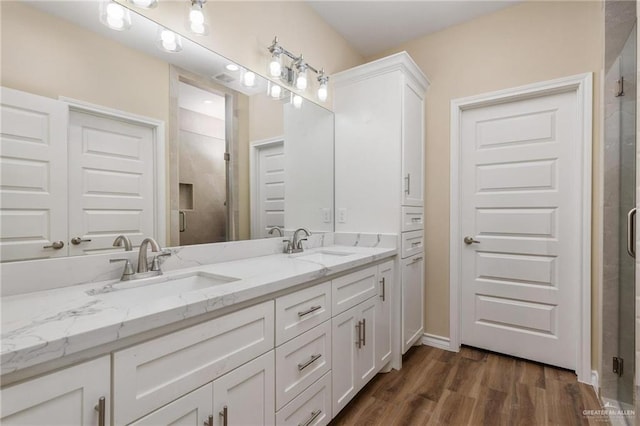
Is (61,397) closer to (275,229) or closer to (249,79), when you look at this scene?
(275,229)

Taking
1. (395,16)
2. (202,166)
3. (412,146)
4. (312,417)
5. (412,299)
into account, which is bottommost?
(312,417)

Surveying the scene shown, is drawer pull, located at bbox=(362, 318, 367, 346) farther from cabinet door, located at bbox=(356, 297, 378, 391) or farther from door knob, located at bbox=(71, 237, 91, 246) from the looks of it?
door knob, located at bbox=(71, 237, 91, 246)

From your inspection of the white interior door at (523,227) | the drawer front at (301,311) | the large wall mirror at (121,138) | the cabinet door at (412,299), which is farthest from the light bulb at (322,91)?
the drawer front at (301,311)

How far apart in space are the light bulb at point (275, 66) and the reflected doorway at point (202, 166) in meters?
0.43

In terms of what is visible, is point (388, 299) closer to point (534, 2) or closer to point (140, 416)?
point (140, 416)

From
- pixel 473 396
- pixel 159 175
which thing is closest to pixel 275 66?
pixel 159 175

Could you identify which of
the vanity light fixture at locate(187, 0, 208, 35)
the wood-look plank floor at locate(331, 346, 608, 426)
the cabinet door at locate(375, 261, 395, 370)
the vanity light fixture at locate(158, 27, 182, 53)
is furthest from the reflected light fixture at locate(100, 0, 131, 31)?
the wood-look plank floor at locate(331, 346, 608, 426)

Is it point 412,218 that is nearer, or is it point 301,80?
point 301,80

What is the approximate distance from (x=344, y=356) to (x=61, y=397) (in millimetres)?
1208

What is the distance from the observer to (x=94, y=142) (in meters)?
1.14

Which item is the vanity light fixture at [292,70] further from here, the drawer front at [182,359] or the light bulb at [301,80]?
the drawer front at [182,359]

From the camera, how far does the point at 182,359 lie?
849 mm

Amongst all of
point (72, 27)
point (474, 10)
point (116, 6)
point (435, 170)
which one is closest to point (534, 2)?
point (474, 10)

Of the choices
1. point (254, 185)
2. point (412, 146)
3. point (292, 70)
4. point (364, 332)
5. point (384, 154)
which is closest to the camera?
point (364, 332)
